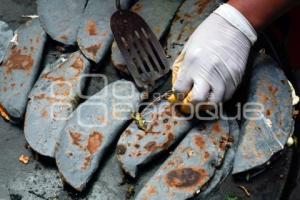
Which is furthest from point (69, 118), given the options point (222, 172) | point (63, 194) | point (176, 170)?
point (222, 172)

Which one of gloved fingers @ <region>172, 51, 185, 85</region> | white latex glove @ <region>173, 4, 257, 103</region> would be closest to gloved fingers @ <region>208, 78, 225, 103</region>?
white latex glove @ <region>173, 4, 257, 103</region>

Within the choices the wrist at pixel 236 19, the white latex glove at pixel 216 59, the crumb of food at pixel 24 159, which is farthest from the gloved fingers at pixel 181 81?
the crumb of food at pixel 24 159

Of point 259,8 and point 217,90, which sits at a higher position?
point 259,8

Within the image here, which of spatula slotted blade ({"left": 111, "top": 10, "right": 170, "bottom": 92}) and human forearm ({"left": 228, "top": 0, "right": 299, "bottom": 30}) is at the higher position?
human forearm ({"left": 228, "top": 0, "right": 299, "bottom": 30})

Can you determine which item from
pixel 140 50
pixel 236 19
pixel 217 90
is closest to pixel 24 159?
pixel 140 50

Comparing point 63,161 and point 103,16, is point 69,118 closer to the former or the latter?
point 63,161

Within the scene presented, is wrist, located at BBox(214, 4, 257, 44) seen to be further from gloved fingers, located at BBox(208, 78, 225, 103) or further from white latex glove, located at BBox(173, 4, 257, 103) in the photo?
gloved fingers, located at BBox(208, 78, 225, 103)

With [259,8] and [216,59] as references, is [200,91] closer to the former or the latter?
[216,59]
